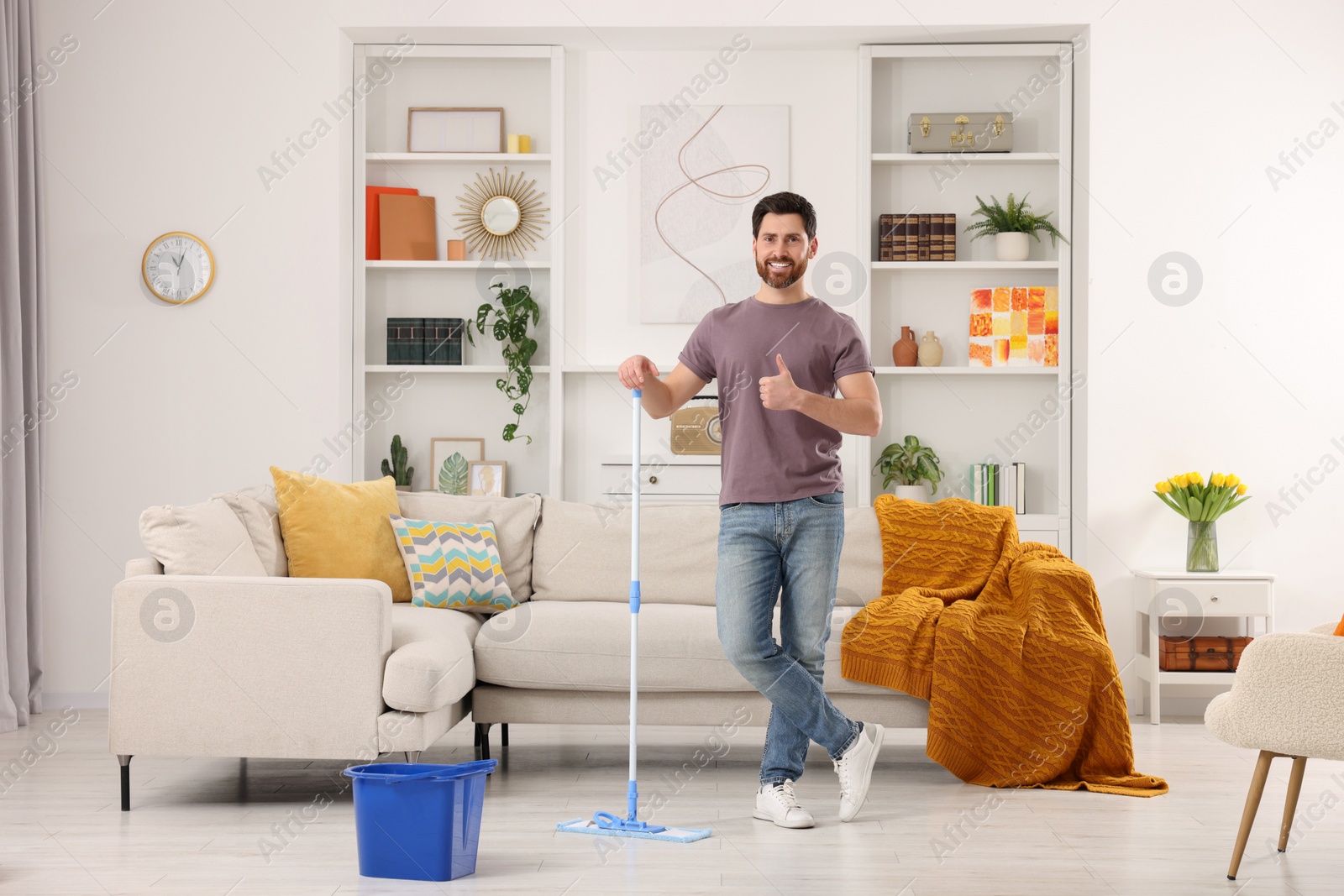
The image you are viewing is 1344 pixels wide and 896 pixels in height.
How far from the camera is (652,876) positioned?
255 cm

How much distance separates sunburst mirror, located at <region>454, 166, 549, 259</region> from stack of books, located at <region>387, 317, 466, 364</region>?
0.39 m

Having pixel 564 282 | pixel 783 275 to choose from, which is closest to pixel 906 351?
pixel 564 282

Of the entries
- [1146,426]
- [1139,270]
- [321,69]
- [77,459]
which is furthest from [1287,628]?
[77,459]

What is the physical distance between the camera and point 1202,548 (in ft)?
14.9

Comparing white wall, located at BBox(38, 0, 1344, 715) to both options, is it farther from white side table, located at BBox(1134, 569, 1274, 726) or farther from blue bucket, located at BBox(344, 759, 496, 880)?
blue bucket, located at BBox(344, 759, 496, 880)

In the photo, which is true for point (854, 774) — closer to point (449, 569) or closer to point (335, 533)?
point (449, 569)

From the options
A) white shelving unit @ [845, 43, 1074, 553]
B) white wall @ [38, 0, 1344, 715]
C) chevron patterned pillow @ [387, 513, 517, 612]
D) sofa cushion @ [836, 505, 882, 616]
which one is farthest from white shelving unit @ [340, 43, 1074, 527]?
chevron patterned pillow @ [387, 513, 517, 612]

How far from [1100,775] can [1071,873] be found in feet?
2.98

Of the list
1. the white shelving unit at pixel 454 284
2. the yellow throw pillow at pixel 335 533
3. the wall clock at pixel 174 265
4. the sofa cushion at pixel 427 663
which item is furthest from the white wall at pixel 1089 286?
the sofa cushion at pixel 427 663

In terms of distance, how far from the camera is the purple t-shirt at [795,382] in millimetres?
2816

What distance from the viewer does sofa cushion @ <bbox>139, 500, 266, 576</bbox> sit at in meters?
3.19

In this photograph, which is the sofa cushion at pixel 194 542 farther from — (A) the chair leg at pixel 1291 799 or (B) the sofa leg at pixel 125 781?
(A) the chair leg at pixel 1291 799

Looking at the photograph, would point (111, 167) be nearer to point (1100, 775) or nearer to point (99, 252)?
point (99, 252)

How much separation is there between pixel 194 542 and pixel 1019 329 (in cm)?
342
